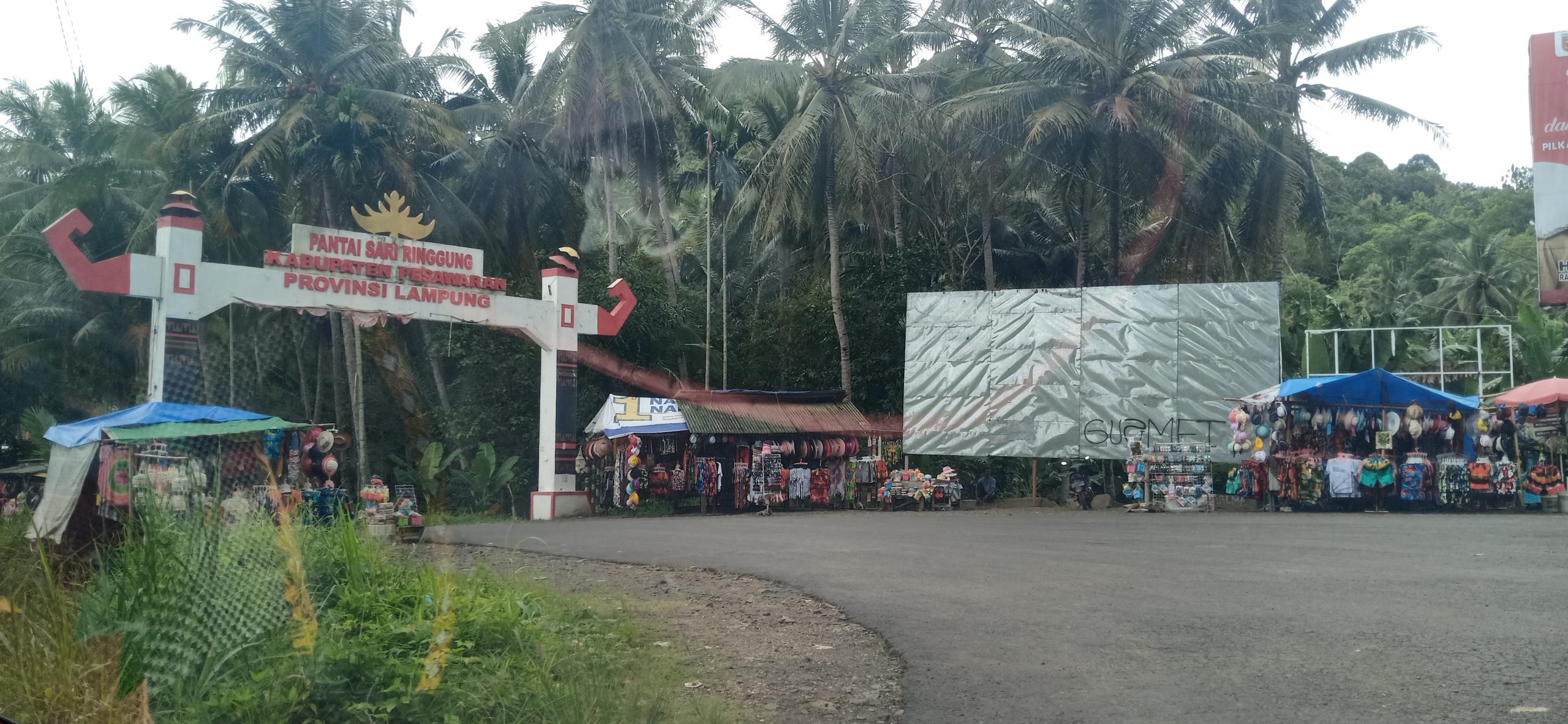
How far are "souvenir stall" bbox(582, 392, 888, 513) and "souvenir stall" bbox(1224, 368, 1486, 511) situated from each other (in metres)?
7.30

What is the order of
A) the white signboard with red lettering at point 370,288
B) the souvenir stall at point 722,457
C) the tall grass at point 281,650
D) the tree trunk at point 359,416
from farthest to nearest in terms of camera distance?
the tree trunk at point 359,416 < the souvenir stall at point 722,457 < the white signboard with red lettering at point 370,288 < the tall grass at point 281,650

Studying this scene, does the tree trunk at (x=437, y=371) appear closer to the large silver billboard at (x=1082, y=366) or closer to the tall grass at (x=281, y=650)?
the large silver billboard at (x=1082, y=366)

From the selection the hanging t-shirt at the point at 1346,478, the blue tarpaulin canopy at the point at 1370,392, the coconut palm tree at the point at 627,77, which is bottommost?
the hanging t-shirt at the point at 1346,478

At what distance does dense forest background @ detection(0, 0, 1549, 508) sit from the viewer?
77.3 ft

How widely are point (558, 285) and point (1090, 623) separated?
15.0 metres

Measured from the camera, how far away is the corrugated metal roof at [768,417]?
20672mm

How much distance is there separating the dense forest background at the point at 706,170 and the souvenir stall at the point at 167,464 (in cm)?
706

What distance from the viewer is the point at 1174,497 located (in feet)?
62.4

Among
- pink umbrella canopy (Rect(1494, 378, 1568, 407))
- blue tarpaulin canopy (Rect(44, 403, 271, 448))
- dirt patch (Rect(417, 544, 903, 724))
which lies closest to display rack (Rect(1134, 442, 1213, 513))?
pink umbrella canopy (Rect(1494, 378, 1568, 407))

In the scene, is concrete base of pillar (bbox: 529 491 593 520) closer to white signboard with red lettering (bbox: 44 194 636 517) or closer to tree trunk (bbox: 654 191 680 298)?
white signboard with red lettering (bbox: 44 194 636 517)

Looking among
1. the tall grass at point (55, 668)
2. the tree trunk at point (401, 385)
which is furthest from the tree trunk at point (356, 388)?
the tall grass at point (55, 668)

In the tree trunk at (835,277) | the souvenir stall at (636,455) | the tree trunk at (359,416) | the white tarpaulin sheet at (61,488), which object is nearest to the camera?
the white tarpaulin sheet at (61,488)

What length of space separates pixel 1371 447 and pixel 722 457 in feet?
35.2

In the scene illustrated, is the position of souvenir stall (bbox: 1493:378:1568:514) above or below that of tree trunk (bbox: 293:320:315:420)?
below
